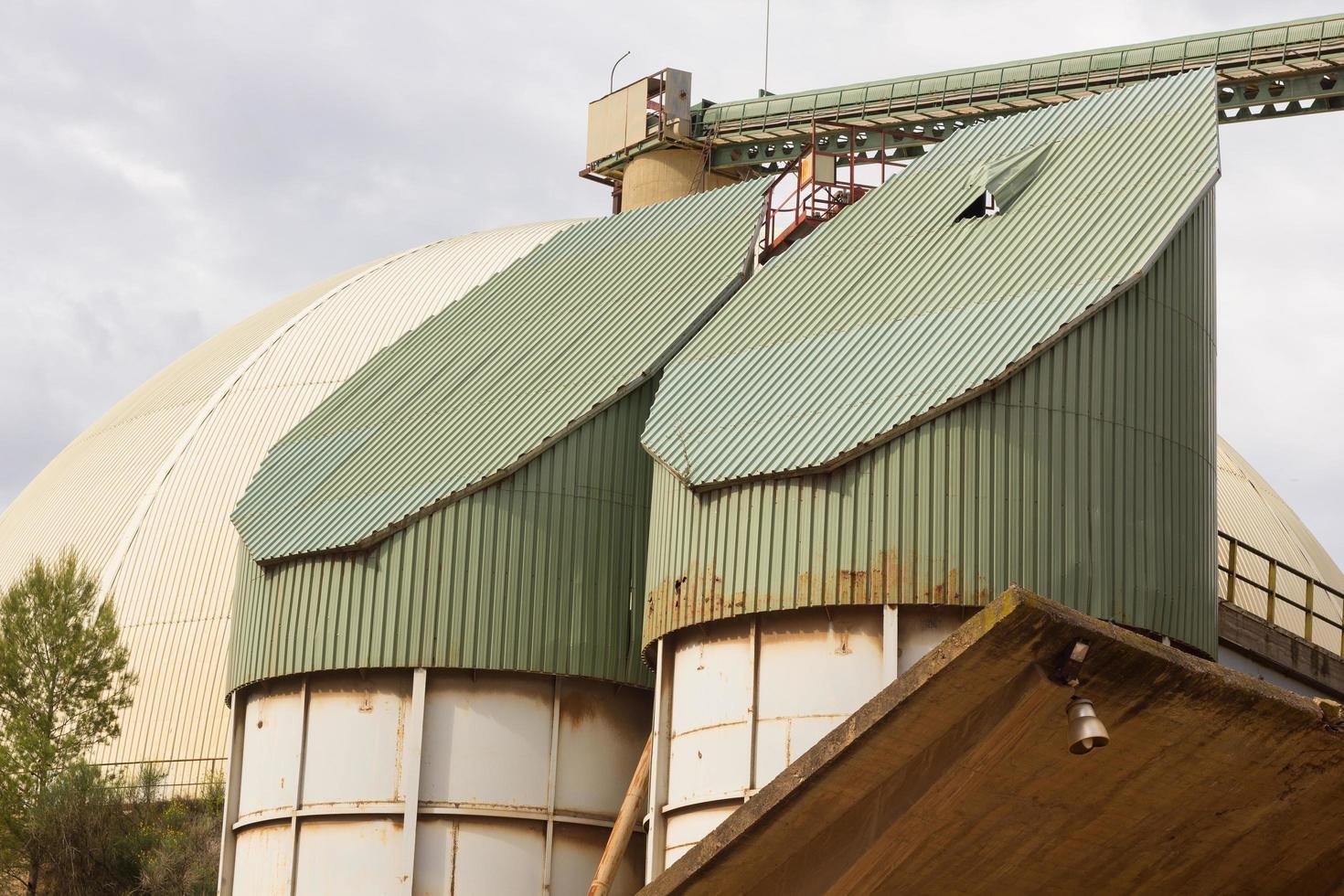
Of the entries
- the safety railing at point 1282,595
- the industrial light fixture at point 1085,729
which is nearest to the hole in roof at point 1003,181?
the industrial light fixture at point 1085,729

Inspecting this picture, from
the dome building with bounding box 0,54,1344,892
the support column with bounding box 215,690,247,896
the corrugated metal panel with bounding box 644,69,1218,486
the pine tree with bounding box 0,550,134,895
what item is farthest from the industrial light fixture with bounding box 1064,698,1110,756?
the pine tree with bounding box 0,550,134,895

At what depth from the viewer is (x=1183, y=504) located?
25.4 meters

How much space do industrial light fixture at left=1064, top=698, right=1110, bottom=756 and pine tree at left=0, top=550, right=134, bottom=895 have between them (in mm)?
31620

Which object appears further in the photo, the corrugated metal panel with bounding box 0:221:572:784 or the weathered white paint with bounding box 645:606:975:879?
the corrugated metal panel with bounding box 0:221:572:784

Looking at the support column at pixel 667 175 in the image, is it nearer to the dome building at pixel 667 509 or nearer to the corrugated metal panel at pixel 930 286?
the dome building at pixel 667 509

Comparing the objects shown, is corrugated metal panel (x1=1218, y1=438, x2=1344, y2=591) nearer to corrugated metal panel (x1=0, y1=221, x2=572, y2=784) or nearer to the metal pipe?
corrugated metal panel (x1=0, y1=221, x2=572, y2=784)

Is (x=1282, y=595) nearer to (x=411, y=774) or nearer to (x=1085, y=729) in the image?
(x=411, y=774)

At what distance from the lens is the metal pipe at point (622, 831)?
26.0m

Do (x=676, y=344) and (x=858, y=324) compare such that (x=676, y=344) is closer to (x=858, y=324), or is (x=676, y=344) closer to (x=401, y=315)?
(x=858, y=324)

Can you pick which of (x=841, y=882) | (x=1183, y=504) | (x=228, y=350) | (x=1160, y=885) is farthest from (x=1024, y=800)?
(x=228, y=350)

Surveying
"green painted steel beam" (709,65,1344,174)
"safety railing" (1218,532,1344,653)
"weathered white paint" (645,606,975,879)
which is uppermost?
"green painted steel beam" (709,65,1344,174)

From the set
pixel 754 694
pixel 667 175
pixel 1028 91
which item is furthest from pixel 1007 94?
pixel 754 694

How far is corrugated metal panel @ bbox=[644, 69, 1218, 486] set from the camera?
24.8 m

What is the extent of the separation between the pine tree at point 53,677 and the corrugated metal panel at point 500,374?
11.8 metres
